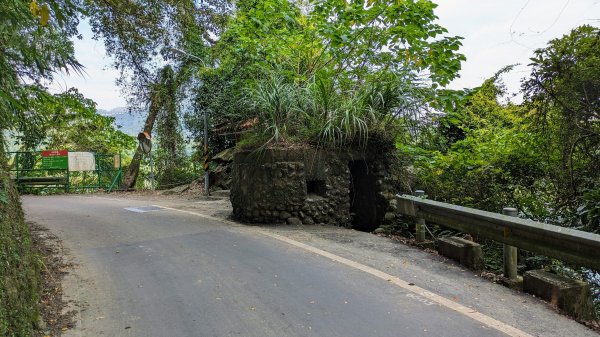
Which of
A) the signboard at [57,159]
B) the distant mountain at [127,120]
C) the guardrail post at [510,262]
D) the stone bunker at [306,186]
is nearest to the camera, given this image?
the guardrail post at [510,262]

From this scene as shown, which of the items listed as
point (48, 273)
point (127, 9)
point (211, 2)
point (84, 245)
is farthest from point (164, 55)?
point (48, 273)

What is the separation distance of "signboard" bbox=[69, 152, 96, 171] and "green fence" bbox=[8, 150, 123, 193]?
4 centimetres

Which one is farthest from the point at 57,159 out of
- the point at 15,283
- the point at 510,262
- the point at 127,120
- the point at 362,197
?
the point at 510,262

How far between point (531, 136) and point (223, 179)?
39.8 ft

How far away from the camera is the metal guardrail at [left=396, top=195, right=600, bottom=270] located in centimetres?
408

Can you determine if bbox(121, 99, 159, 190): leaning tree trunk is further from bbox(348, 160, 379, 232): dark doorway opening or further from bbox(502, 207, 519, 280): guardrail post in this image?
bbox(502, 207, 519, 280): guardrail post

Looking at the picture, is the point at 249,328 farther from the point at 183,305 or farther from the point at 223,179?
the point at 223,179

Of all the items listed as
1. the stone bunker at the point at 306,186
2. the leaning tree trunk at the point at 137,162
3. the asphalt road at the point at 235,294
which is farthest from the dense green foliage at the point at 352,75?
the leaning tree trunk at the point at 137,162

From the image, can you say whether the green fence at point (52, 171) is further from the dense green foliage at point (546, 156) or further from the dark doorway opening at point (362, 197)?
the dense green foliage at point (546, 156)

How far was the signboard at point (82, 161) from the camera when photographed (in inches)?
813

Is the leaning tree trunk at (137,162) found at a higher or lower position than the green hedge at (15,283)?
higher

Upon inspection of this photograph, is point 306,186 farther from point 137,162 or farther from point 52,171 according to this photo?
point 137,162

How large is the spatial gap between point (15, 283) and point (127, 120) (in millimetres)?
23576

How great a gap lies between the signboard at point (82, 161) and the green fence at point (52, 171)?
0.14 feet
